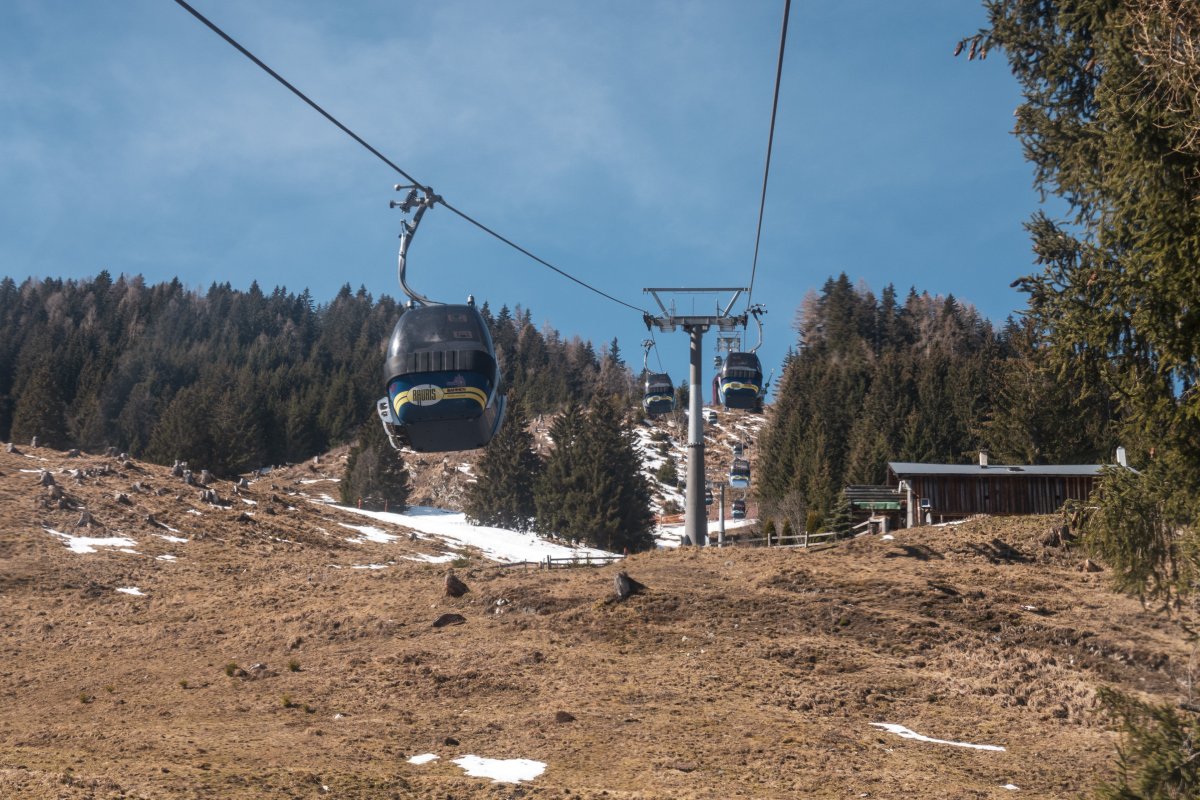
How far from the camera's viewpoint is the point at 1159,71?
952 cm

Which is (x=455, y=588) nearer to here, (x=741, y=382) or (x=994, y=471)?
(x=741, y=382)

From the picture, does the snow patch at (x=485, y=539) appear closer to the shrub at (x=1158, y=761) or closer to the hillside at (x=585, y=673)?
the hillside at (x=585, y=673)

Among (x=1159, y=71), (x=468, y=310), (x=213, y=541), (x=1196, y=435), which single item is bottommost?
(x=213, y=541)

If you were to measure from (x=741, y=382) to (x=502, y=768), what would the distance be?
934 inches

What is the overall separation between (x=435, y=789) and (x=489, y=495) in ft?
226

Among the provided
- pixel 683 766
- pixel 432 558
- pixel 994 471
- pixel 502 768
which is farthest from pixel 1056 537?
pixel 432 558

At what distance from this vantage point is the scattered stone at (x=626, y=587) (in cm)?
2800

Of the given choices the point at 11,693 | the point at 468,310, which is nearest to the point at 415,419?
the point at 468,310

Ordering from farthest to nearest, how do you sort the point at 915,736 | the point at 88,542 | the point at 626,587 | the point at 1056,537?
1. the point at 88,542
2. the point at 1056,537
3. the point at 626,587
4. the point at 915,736

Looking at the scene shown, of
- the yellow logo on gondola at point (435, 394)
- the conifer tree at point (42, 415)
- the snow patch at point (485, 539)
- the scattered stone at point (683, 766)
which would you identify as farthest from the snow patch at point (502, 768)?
the conifer tree at point (42, 415)

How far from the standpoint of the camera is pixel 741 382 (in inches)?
1451

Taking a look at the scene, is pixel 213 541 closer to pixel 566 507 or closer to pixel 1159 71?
pixel 566 507

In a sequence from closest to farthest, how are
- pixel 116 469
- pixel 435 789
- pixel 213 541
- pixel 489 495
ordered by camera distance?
pixel 435 789, pixel 213 541, pixel 116 469, pixel 489 495

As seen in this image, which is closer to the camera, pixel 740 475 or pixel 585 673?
pixel 585 673
